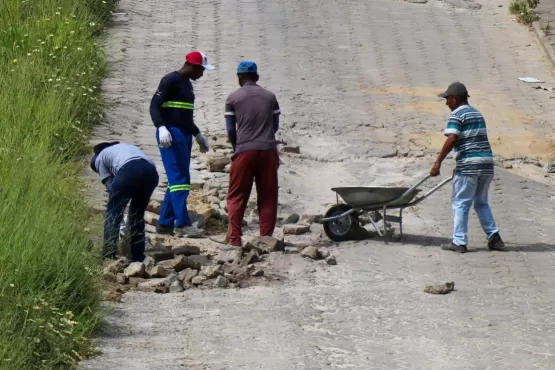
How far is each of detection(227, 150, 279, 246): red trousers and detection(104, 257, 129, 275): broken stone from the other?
4.52ft

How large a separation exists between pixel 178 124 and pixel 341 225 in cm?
197

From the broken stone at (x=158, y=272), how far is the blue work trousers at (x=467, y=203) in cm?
294

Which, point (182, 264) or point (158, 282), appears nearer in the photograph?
point (158, 282)

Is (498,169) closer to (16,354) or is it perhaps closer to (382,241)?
(382,241)

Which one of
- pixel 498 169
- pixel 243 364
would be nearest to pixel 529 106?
pixel 498 169

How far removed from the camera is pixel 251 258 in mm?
11422

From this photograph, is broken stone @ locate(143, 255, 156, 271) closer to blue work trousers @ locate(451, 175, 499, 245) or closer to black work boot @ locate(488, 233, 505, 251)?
blue work trousers @ locate(451, 175, 499, 245)

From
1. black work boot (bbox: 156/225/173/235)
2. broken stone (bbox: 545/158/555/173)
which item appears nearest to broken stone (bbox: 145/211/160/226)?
A: black work boot (bbox: 156/225/173/235)

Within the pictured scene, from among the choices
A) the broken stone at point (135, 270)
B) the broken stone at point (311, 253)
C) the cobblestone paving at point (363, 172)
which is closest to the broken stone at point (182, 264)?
the broken stone at point (135, 270)

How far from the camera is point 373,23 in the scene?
22516mm

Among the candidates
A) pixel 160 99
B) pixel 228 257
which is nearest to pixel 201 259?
pixel 228 257

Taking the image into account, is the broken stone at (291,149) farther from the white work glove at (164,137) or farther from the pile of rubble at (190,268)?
the pile of rubble at (190,268)

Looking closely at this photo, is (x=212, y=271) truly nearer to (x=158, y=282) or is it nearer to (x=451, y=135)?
(x=158, y=282)

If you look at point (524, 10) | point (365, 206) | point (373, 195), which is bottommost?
point (365, 206)
